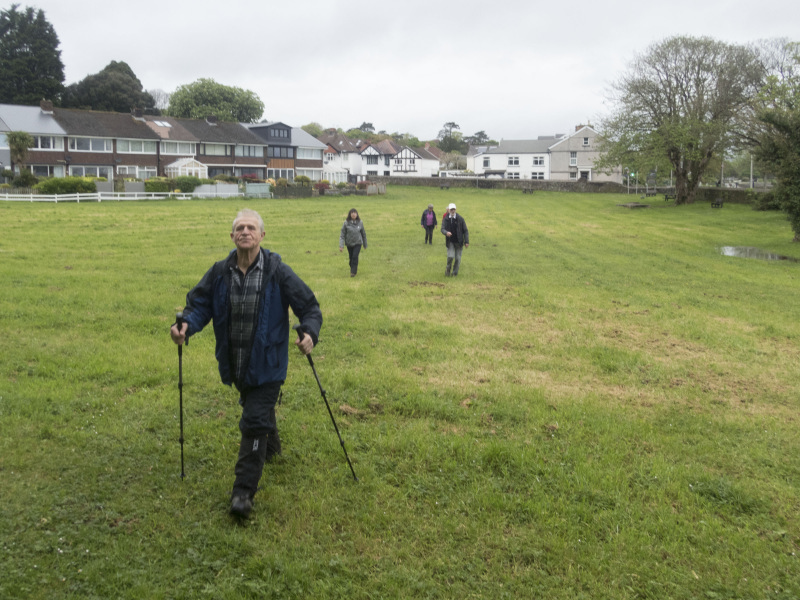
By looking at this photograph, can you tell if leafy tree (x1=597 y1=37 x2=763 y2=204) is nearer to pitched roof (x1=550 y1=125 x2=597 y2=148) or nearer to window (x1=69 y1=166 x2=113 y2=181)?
pitched roof (x1=550 y1=125 x2=597 y2=148)

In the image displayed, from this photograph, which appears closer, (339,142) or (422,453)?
(422,453)

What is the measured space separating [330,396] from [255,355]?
2.79 meters

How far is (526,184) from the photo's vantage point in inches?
2982

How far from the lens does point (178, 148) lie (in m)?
72.6

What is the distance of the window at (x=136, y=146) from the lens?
223 ft

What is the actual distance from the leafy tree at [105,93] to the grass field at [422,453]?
82140mm

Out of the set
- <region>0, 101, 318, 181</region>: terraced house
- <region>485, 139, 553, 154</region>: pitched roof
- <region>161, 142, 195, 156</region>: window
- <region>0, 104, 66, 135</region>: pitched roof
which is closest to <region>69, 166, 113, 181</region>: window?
<region>0, 101, 318, 181</region>: terraced house

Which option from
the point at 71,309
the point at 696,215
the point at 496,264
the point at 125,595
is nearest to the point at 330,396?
the point at 125,595

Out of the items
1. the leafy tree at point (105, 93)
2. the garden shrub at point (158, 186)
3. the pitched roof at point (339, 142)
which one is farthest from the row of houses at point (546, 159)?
the garden shrub at point (158, 186)

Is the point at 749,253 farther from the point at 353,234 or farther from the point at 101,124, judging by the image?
the point at 101,124

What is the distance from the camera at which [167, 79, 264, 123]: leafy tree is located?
312ft

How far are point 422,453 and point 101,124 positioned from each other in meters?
69.8

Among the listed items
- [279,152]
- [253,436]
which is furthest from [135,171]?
[253,436]

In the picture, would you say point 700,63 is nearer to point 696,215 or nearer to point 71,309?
point 696,215
